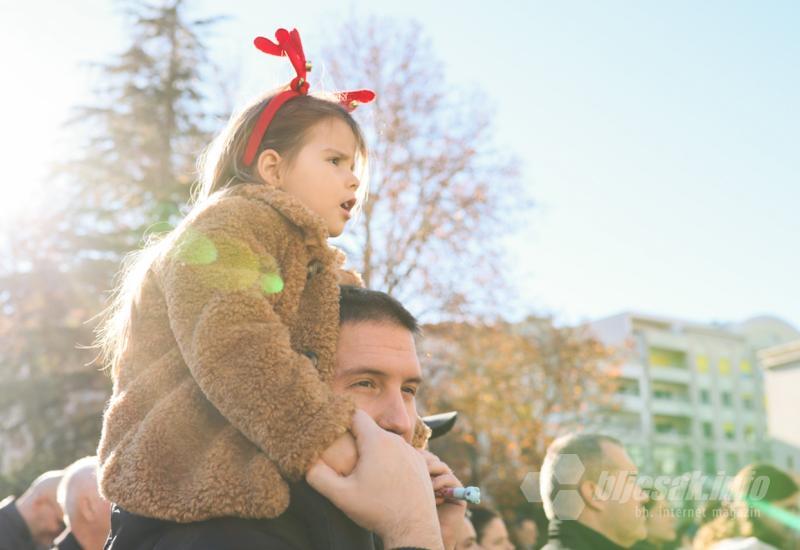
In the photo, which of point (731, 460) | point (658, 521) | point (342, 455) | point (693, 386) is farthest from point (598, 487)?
point (693, 386)

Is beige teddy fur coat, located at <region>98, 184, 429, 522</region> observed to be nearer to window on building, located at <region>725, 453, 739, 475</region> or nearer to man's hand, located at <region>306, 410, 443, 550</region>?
man's hand, located at <region>306, 410, 443, 550</region>

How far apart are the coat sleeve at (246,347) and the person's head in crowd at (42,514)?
5239 mm

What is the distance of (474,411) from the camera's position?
27.1m

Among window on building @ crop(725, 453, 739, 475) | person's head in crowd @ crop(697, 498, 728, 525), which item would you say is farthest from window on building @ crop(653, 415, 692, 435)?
person's head in crowd @ crop(697, 498, 728, 525)

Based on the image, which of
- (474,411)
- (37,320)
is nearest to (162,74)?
Result: (37,320)

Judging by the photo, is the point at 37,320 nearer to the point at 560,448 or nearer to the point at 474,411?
the point at 474,411

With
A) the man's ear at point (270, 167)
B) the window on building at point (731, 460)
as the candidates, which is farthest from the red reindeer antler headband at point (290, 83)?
the window on building at point (731, 460)

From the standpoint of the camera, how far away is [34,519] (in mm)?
6680

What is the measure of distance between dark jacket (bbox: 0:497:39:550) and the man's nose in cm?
503

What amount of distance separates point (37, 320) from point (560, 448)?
18633mm

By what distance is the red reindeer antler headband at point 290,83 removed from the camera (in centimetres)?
275

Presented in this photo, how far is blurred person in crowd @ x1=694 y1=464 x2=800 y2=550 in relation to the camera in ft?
19.7

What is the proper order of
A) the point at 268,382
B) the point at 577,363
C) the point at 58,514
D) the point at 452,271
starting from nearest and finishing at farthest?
the point at 268,382
the point at 58,514
the point at 452,271
the point at 577,363

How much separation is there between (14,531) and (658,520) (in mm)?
4718
